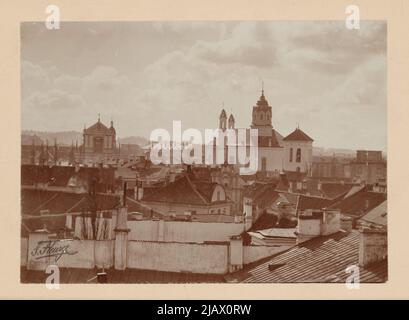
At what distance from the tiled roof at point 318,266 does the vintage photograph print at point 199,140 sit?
1 centimetres

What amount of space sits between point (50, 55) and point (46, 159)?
38.8 inches

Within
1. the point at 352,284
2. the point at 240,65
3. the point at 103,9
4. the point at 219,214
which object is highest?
the point at 103,9

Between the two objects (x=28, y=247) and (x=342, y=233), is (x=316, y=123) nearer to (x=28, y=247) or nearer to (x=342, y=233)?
(x=342, y=233)

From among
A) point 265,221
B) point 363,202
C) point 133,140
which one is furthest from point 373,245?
point 133,140

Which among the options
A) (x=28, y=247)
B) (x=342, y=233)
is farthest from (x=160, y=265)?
(x=342, y=233)

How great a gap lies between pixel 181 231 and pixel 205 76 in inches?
58.9

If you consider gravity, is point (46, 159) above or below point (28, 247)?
above

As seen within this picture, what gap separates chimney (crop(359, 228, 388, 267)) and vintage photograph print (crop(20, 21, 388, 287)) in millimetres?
13

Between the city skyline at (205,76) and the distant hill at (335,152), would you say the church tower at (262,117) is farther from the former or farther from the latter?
the distant hill at (335,152)

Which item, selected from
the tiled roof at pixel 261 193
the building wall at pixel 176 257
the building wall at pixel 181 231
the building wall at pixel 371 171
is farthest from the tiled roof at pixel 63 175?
the building wall at pixel 371 171

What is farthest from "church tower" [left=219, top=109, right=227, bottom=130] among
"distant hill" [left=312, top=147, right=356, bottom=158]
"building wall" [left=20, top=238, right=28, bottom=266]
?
"building wall" [left=20, top=238, right=28, bottom=266]

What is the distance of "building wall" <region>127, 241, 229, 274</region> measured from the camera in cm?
791

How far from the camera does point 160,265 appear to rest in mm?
7914

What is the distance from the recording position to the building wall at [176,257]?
791 cm
